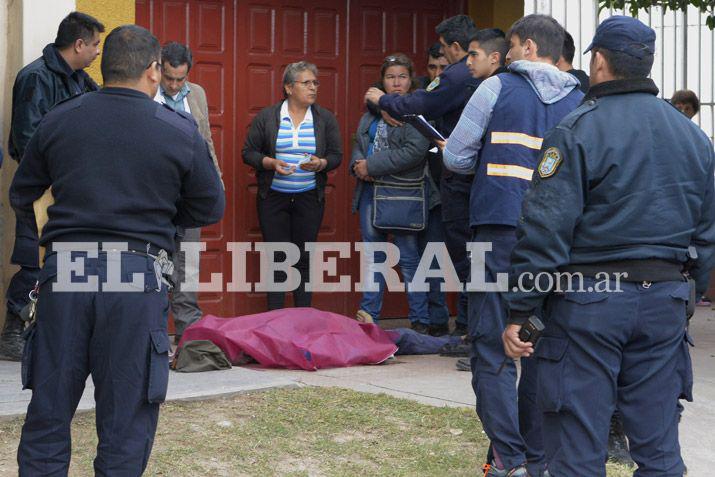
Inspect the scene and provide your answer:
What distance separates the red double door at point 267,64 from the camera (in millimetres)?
9625

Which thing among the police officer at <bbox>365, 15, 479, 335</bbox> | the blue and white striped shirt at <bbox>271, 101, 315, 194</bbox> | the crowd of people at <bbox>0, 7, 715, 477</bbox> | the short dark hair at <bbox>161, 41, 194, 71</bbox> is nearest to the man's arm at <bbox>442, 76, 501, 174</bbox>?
the police officer at <bbox>365, 15, 479, 335</bbox>

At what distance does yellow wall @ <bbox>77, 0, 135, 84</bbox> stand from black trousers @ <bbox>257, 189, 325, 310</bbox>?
1.70 metres

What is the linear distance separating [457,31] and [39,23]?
2966 millimetres

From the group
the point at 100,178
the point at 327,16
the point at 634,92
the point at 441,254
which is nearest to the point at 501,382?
the point at 634,92

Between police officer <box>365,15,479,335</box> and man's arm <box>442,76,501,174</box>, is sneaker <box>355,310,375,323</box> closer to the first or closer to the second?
police officer <box>365,15,479,335</box>

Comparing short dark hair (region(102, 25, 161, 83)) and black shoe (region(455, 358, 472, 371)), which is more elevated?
short dark hair (region(102, 25, 161, 83))

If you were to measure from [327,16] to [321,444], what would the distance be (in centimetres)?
527

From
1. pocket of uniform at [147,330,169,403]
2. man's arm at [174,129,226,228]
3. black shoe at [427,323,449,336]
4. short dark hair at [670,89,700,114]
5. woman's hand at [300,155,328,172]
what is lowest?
black shoe at [427,323,449,336]

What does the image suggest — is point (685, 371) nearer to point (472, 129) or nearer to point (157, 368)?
point (472, 129)

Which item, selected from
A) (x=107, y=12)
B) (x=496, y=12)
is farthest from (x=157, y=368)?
(x=496, y=12)

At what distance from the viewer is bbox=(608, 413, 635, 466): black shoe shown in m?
5.57

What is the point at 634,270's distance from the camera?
397 centimetres

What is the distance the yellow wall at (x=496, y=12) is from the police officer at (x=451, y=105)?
8.89 feet

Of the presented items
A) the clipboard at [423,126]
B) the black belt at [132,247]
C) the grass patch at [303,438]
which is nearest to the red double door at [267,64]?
the grass patch at [303,438]
